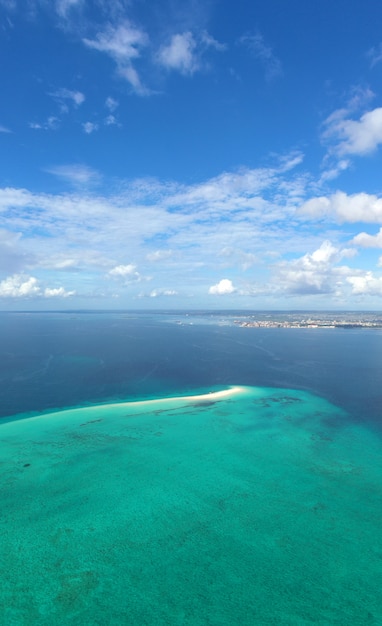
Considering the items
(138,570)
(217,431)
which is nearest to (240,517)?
(138,570)

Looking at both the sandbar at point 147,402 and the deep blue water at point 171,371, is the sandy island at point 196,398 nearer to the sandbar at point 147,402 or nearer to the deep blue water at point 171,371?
the sandbar at point 147,402

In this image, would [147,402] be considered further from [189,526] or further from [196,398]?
[189,526]

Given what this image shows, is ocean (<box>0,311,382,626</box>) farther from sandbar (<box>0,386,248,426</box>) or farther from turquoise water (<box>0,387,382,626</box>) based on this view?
sandbar (<box>0,386,248,426</box>)

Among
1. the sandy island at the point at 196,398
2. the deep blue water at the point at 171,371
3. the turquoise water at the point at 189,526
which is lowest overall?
the turquoise water at the point at 189,526

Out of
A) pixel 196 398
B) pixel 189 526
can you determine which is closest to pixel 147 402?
pixel 196 398

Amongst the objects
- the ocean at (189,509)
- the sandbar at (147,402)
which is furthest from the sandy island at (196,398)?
the ocean at (189,509)

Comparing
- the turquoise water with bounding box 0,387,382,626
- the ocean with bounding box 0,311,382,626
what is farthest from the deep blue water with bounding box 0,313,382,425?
the turquoise water with bounding box 0,387,382,626

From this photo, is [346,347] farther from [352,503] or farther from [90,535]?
[90,535]
